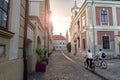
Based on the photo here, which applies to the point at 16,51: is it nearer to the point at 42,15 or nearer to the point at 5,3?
the point at 5,3

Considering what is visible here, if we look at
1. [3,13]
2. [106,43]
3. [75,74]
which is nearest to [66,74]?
[75,74]

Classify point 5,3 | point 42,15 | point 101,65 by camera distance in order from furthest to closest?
point 42,15
point 101,65
point 5,3

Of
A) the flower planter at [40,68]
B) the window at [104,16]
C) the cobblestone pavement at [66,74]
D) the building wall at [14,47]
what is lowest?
the cobblestone pavement at [66,74]

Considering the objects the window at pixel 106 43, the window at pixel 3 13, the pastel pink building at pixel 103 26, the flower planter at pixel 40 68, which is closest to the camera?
the window at pixel 3 13

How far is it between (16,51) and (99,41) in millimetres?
15403

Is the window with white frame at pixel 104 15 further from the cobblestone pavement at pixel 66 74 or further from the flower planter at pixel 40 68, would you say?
the flower planter at pixel 40 68

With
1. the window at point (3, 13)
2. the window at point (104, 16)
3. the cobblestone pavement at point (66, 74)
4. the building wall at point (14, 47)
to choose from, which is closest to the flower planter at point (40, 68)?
the cobblestone pavement at point (66, 74)

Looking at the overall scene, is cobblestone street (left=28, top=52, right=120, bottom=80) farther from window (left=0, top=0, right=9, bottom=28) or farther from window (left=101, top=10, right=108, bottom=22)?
window (left=101, top=10, right=108, bottom=22)

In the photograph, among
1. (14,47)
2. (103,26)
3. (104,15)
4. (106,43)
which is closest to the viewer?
(14,47)

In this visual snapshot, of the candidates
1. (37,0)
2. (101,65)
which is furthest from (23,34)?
(37,0)

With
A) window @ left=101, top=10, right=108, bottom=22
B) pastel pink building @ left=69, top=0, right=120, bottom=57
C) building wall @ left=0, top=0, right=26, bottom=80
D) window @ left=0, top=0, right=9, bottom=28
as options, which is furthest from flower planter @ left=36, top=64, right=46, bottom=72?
window @ left=101, top=10, right=108, bottom=22

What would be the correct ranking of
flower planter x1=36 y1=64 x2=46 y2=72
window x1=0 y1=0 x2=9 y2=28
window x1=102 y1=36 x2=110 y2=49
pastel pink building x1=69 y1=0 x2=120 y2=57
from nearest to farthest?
window x1=0 y1=0 x2=9 y2=28
flower planter x1=36 y1=64 x2=46 y2=72
pastel pink building x1=69 y1=0 x2=120 y2=57
window x1=102 y1=36 x2=110 y2=49

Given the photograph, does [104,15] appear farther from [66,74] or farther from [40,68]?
[40,68]

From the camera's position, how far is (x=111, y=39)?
1858 cm
